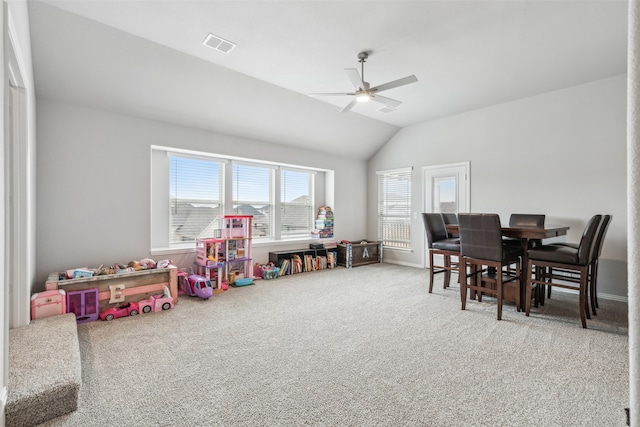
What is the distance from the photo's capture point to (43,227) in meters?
3.43

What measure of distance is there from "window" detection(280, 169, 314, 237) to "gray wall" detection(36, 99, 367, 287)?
187 cm

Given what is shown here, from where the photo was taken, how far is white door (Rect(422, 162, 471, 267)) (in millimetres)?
5428

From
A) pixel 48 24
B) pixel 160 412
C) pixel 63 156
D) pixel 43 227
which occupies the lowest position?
pixel 160 412

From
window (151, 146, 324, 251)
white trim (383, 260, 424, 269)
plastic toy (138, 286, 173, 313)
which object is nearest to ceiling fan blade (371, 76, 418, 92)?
window (151, 146, 324, 251)

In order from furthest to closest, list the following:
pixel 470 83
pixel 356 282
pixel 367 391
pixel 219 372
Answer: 1. pixel 356 282
2. pixel 470 83
3. pixel 219 372
4. pixel 367 391

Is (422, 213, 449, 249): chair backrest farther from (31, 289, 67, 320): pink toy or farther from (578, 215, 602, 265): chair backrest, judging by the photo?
(31, 289, 67, 320): pink toy

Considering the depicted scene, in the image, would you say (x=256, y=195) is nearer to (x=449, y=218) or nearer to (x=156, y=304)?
(x=156, y=304)

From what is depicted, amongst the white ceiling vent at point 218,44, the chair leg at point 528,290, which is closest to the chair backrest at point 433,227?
the chair leg at point 528,290

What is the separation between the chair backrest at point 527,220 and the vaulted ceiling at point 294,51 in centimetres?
180

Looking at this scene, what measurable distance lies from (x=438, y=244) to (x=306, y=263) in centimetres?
239

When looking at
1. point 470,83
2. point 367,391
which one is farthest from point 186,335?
point 470,83

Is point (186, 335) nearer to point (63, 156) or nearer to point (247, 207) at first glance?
point (63, 156)

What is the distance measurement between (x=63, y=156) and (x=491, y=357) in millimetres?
4735

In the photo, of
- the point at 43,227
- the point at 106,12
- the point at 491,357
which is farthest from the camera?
the point at 43,227
